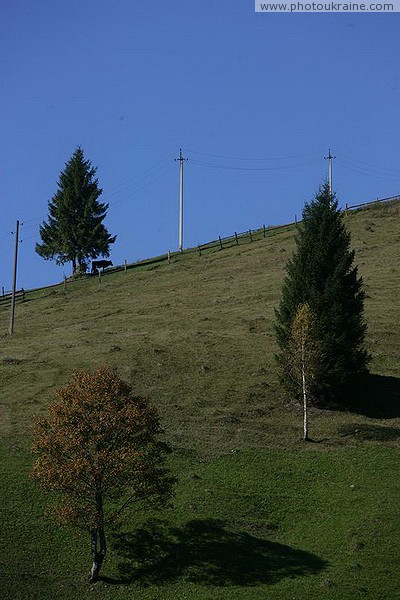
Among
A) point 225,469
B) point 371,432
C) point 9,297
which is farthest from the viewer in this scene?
point 9,297

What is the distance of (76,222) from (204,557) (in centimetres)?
8761

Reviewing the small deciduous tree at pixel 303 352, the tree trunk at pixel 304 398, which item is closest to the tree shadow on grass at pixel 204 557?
the tree trunk at pixel 304 398

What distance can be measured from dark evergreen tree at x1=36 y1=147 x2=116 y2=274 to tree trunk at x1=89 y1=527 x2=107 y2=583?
84584 millimetres

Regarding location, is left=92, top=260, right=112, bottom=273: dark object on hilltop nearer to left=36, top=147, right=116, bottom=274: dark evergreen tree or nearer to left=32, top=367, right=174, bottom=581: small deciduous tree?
left=36, top=147, right=116, bottom=274: dark evergreen tree

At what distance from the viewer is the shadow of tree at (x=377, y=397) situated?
175 feet

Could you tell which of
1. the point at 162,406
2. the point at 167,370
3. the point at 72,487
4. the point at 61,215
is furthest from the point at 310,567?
the point at 61,215

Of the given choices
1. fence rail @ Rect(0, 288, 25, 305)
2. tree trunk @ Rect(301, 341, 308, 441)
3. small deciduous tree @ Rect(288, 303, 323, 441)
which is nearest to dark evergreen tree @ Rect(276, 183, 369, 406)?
small deciduous tree @ Rect(288, 303, 323, 441)

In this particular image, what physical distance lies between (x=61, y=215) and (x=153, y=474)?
283 ft

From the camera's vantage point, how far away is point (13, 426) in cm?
5003

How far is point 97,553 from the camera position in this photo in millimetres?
36125

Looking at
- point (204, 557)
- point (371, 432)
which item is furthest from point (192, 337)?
point (204, 557)

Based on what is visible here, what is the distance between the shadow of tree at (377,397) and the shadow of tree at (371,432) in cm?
249

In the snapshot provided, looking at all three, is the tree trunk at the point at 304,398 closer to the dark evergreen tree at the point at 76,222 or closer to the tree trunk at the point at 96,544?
the tree trunk at the point at 96,544

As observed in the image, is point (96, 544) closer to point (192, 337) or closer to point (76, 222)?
point (192, 337)
